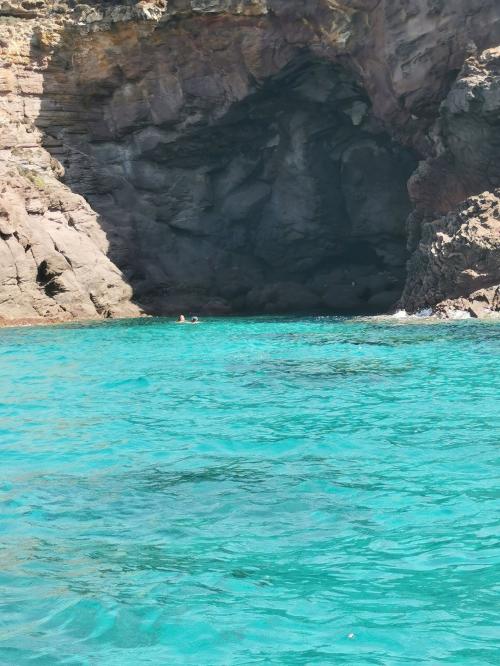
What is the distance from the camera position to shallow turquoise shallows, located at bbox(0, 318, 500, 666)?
5.54 metres

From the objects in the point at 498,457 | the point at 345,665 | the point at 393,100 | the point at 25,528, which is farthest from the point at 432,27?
the point at 345,665

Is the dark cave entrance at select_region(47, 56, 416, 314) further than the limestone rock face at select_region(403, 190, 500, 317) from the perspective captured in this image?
Yes

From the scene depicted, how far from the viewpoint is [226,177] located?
3928 centimetres

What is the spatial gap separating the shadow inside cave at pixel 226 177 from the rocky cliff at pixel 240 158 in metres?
0.08

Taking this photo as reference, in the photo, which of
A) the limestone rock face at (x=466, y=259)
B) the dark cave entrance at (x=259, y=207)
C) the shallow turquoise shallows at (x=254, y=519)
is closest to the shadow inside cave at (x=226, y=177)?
the dark cave entrance at (x=259, y=207)

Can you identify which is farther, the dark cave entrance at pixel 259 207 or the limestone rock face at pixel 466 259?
the dark cave entrance at pixel 259 207

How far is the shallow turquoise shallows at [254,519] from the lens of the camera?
18.2 feet

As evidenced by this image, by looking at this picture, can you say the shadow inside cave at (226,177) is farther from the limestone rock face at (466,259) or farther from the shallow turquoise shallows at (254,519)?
the shallow turquoise shallows at (254,519)

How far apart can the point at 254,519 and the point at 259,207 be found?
3266 centimetres

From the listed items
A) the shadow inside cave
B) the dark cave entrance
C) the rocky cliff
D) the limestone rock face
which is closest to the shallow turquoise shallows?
the limestone rock face

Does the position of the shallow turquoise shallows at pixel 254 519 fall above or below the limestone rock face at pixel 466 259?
below

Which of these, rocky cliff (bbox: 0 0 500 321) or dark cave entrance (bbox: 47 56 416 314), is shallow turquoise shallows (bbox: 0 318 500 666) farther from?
dark cave entrance (bbox: 47 56 416 314)

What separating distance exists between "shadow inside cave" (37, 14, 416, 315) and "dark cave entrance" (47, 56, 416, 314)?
0.05 metres

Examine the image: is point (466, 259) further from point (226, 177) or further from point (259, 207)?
point (226, 177)
